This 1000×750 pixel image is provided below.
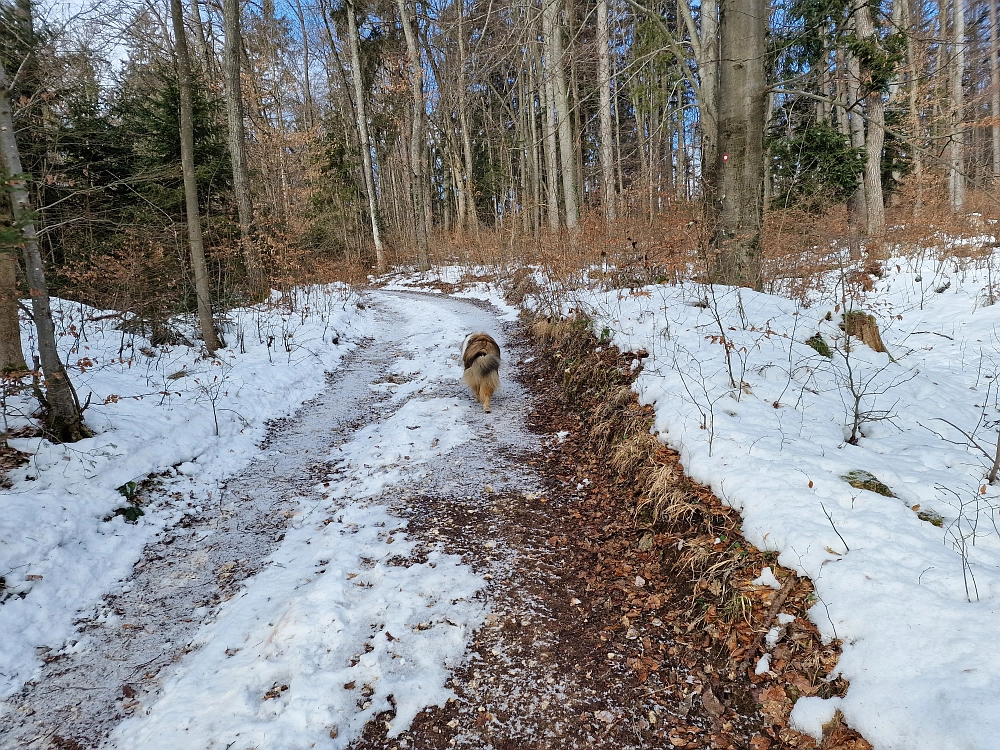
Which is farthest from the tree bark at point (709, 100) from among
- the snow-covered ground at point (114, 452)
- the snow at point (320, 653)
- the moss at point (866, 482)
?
the snow-covered ground at point (114, 452)

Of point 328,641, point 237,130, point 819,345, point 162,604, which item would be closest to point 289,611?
point 328,641

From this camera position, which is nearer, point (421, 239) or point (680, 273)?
point (680, 273)

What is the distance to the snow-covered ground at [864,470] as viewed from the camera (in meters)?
1.97

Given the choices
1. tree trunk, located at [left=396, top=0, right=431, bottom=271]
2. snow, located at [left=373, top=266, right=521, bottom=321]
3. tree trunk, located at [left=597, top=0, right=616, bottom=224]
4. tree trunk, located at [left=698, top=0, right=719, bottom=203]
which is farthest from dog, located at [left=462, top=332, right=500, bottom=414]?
tree trunk, located at [left=396, top=0, right=431, bottom=271]

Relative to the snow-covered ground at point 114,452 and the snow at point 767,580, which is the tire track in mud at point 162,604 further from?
the snow at point 767,580

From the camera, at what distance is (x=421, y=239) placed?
21.5m

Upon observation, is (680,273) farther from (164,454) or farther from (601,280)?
(164,454)

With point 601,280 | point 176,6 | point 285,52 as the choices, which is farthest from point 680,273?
point 285,52

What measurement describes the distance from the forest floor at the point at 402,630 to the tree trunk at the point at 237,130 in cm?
724

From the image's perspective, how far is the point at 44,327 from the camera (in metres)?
4.34

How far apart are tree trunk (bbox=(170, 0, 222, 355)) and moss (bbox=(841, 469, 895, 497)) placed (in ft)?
27.3

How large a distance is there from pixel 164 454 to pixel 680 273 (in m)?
7.96

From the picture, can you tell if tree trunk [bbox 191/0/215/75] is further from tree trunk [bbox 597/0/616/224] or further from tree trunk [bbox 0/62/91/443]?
tree trunk [bbox 0/62/91/443]

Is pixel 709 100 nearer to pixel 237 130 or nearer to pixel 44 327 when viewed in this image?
pixel 44 327
